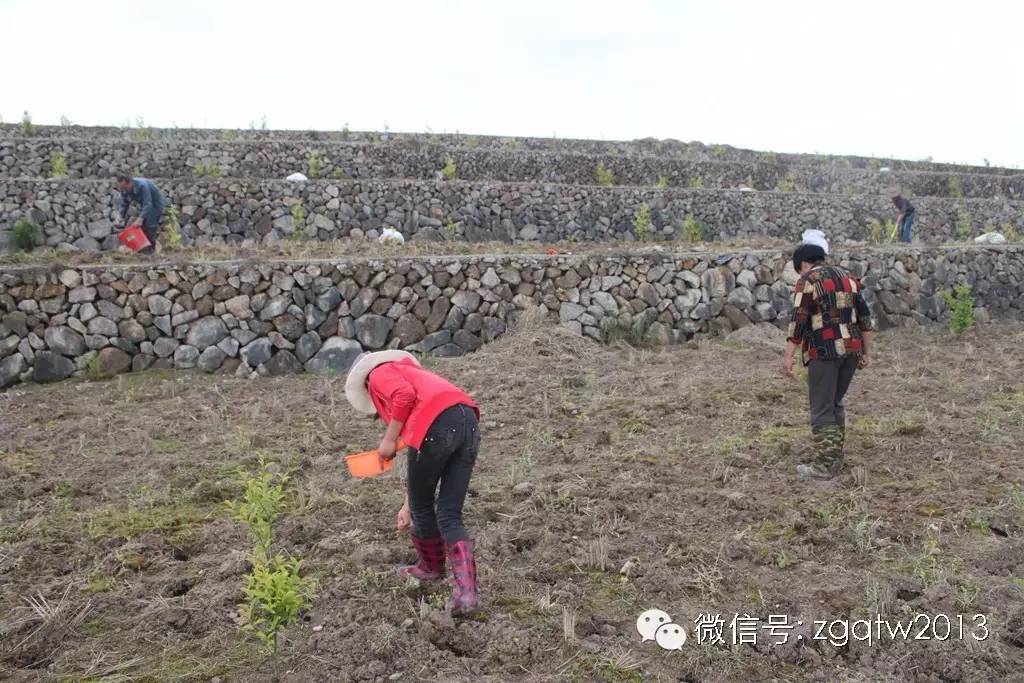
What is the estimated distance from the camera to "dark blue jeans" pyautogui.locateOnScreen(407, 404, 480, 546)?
3232 millimetres

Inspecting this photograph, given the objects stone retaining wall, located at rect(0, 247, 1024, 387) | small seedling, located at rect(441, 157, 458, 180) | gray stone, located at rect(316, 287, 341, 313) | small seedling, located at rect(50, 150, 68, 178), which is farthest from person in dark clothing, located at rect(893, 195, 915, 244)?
small seedling, located at rect(50, 150, 68, 178)

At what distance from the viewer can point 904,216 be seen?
1466 centimetres

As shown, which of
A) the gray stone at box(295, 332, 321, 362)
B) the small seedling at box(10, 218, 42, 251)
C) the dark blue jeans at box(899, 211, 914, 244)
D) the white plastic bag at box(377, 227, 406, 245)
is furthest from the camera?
the dark blue jeans at box(899, 211, 914, 244)

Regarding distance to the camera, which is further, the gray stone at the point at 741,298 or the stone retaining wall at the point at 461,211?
the stone retaining wall at the point at 461,211

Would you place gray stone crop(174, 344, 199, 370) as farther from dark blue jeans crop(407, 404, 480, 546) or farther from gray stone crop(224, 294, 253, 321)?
dark blue jeans crop(407, 404, 480, 546)

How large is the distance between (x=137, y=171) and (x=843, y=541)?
13160mm

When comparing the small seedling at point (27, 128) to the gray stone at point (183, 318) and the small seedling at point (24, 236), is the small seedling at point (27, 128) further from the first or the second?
the gray stone at point (183, 318)

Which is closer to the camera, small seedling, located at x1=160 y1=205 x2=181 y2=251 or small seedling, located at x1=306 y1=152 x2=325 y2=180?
small seedling, located at x1=160 y1=205 x2=181 y2=251

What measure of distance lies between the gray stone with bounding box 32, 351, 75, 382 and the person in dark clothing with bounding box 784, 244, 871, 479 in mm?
6875

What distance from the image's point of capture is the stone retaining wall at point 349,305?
786 cm

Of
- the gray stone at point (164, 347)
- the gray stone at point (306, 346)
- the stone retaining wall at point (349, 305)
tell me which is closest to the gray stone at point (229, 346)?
the stone retaining wall at point (349, 305)

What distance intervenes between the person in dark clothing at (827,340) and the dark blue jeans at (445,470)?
2530mm

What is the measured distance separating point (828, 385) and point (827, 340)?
0.30m

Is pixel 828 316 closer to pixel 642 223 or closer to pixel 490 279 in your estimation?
pixel 490 279
